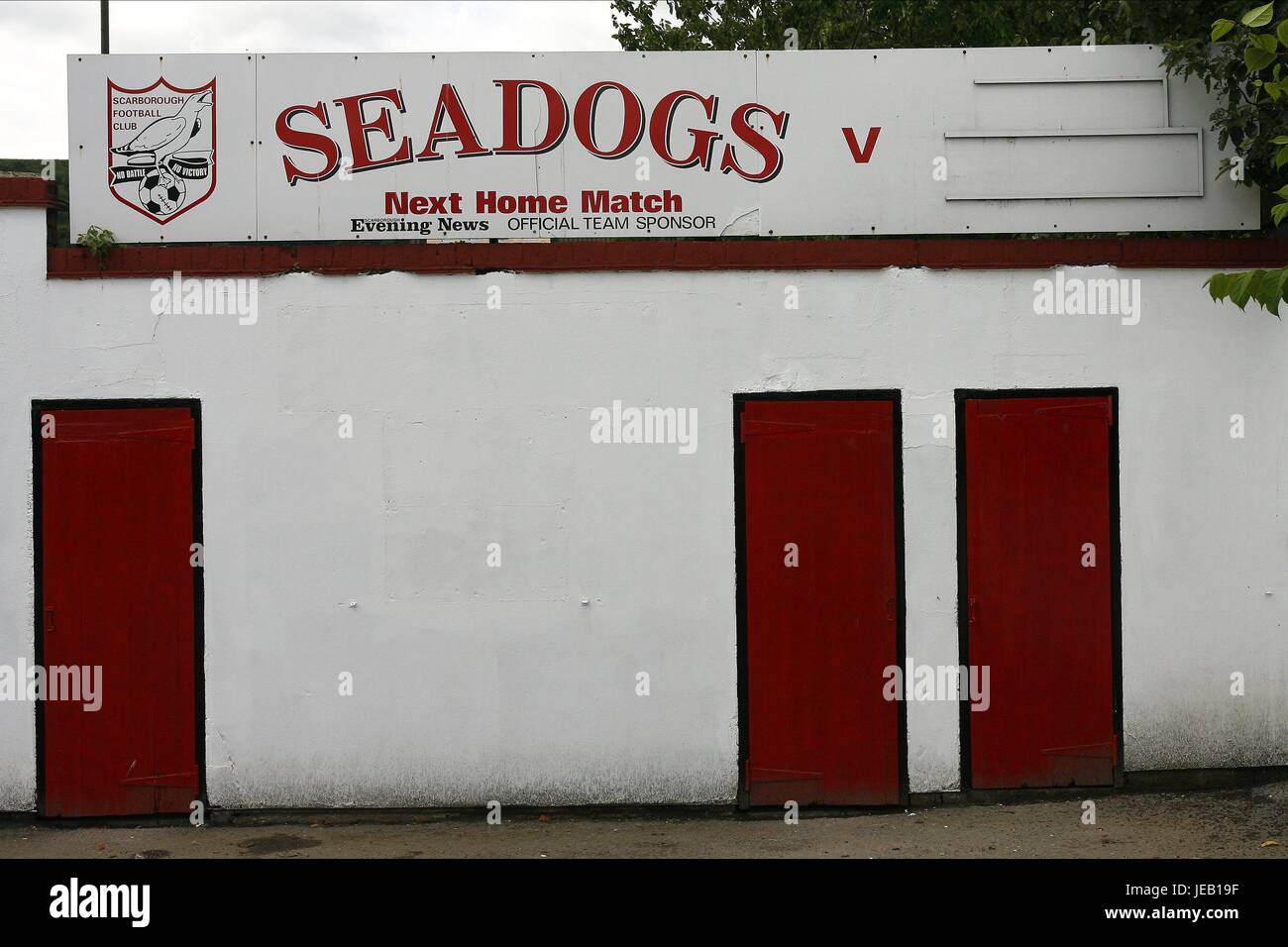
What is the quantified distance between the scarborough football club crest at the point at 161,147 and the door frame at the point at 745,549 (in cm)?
364

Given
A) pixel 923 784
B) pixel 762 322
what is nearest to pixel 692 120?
pixel 762 322

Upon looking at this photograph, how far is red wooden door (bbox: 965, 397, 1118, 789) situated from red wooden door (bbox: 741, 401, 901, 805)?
591 millimetres

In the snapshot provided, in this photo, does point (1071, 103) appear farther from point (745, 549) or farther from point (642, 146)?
point (745, 549)

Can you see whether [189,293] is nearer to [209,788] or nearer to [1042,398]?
[209,788]

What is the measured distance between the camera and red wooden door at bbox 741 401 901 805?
309 inches

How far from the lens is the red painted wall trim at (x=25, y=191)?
7707mm

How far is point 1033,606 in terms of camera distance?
7934 millimetres

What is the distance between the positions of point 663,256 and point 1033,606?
3149mm

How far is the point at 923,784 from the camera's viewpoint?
791 cm

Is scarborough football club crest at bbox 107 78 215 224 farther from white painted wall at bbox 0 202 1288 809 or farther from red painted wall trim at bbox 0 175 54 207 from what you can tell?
white painted wall at bbox 0 202 1288 809

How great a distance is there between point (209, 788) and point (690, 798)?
9.66 feet
